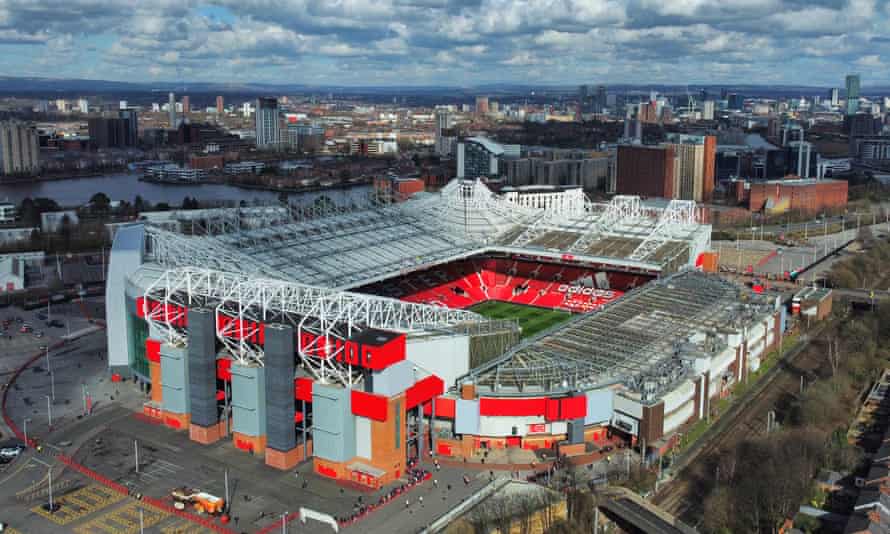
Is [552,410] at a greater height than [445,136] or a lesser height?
lesser

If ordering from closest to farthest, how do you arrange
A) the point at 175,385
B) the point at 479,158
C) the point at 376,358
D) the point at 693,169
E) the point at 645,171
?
the point at 376,358 → the point at 175,385 → the point at 693,169 → the point at 645,171 → the point at 479,158

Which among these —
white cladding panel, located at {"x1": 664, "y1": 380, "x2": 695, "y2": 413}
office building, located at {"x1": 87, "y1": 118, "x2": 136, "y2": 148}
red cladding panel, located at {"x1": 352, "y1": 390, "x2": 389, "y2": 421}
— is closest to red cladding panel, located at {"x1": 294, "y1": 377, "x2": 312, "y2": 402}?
red cladding panel, located at {"x1": 352, "y1": 390, "x2": 389, "y2": 421}

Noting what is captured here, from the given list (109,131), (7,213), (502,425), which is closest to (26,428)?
(502,425)

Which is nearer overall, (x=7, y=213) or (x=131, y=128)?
(x=7, y=213)

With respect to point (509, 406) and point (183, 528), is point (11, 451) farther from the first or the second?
point (509, 406)

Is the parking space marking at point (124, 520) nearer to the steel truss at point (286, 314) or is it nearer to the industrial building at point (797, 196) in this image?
the steel truss at point (286, 314)

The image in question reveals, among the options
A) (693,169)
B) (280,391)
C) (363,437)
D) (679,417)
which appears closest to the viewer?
(363,437)

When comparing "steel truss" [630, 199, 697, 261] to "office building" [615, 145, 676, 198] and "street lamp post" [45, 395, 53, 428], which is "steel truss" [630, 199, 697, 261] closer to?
"street lamp post" [45, 395, 53, 428]

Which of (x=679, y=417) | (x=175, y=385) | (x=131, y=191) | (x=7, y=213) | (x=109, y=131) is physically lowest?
(x=679, y=417)
